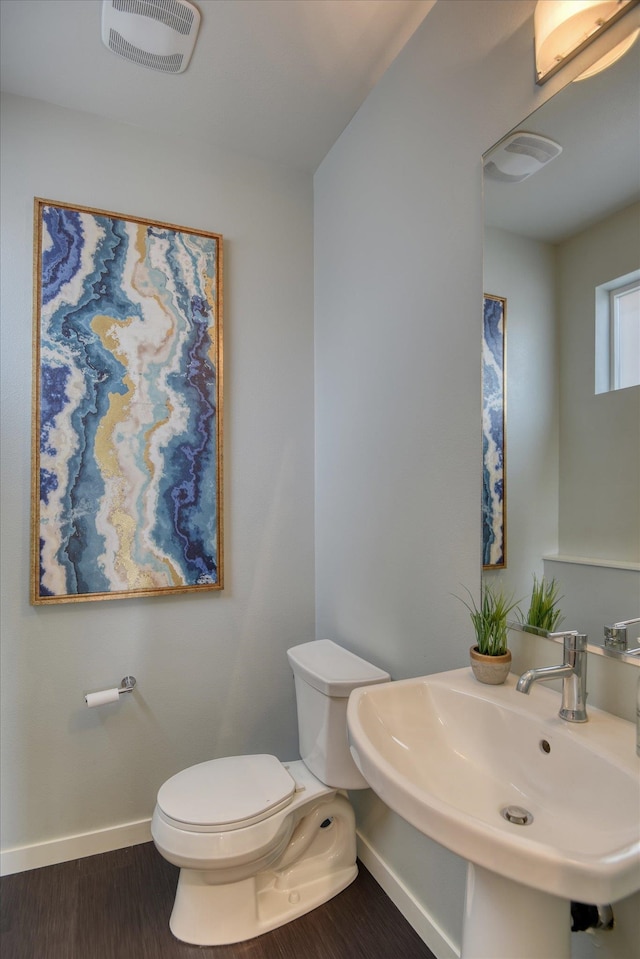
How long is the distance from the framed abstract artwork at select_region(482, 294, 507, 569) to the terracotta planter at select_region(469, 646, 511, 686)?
0.71 ft

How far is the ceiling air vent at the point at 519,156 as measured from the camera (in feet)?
3.93

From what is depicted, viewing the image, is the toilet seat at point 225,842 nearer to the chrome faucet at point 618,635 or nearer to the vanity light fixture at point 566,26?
the chrome faucet at point 618,635

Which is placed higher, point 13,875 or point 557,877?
point 557,877

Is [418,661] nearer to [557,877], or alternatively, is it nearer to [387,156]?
[557,877]

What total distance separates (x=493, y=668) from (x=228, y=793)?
913mm

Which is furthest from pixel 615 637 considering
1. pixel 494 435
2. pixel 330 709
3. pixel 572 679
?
pixel 330 709

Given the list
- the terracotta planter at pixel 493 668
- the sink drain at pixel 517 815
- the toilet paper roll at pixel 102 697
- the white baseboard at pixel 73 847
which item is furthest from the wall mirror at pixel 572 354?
the white baseboard at pixel 73 847

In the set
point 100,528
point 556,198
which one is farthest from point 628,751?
point 100,528

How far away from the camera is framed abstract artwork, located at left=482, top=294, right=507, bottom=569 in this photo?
51.1 inches

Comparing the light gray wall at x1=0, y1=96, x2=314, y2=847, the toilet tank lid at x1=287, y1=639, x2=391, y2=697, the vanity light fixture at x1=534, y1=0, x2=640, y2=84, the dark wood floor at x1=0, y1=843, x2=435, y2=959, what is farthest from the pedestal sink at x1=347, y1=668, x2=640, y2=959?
the vanity light fixture at x1=534, y1=0, x2=640, y2=84

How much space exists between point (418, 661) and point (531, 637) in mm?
455

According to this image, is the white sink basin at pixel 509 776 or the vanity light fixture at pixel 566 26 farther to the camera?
the vanity light fixture at pixel 566 26

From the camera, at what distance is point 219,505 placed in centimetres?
213

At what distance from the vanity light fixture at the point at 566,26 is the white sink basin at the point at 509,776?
4.21ft
